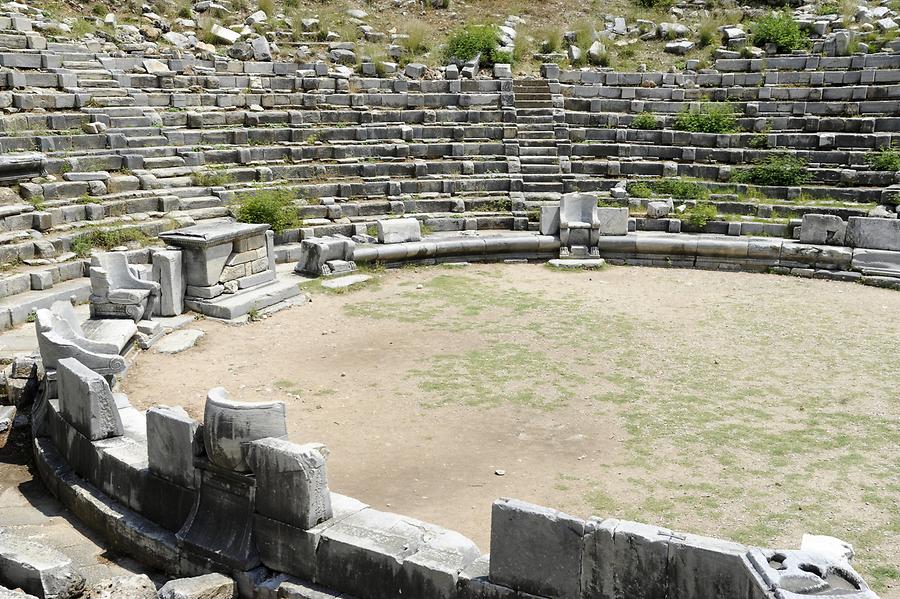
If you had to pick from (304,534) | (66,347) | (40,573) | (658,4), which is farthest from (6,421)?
(658,4)

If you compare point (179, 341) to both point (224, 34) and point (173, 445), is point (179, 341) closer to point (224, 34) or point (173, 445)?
point (173, 445)

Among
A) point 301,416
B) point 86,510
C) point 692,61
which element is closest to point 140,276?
point 301,416

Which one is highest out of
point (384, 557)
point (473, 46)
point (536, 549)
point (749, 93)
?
point (473, 46)

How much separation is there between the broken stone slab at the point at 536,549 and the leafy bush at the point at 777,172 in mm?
16078

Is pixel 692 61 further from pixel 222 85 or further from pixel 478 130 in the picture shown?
pixel 222 85

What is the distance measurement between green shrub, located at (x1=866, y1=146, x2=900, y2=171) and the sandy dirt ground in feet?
14.5

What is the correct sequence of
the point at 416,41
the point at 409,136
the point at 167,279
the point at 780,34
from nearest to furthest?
the point at 167,279 < the point at 409,136 < the point at 780,34 < the point at 416,41

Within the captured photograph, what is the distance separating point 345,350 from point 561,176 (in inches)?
393

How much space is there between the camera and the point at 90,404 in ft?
27.7

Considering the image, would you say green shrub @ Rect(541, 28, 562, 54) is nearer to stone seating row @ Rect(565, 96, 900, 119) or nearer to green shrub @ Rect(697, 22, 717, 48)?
stone seating row @ Rect(565, 96, 900, 119)

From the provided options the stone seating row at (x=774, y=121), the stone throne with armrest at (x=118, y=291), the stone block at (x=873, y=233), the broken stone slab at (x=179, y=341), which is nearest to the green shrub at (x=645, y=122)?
the stone seating row at (x=774, y=121)

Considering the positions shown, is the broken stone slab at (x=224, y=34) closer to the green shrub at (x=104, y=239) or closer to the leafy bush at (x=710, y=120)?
the green shrub at (x=104, y=239)

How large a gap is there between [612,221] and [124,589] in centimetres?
1386

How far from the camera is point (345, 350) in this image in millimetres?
12859
